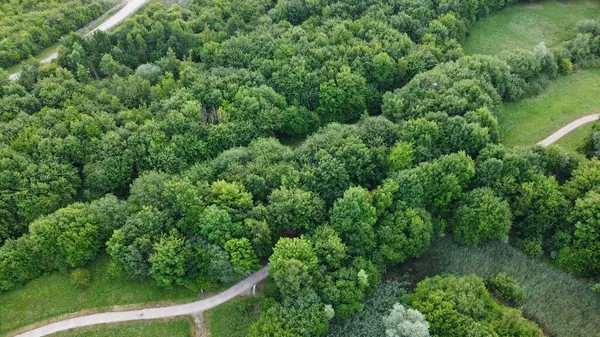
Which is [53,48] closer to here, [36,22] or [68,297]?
[36,22]

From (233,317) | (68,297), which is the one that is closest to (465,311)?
(233,317)

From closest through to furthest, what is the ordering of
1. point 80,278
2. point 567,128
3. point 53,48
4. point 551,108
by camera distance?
point 80,278, point 567,128, point 551,108, point 53,48

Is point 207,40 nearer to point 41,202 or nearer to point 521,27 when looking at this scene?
point 41,202

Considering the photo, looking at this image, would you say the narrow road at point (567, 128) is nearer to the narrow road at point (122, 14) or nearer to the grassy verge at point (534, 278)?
the grassy verge at point (534, 278)

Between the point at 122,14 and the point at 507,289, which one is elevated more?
the point at 122,14

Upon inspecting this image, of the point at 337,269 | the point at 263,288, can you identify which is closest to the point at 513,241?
the point at 337,269

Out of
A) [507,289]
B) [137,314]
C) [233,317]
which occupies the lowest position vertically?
[507,289]
